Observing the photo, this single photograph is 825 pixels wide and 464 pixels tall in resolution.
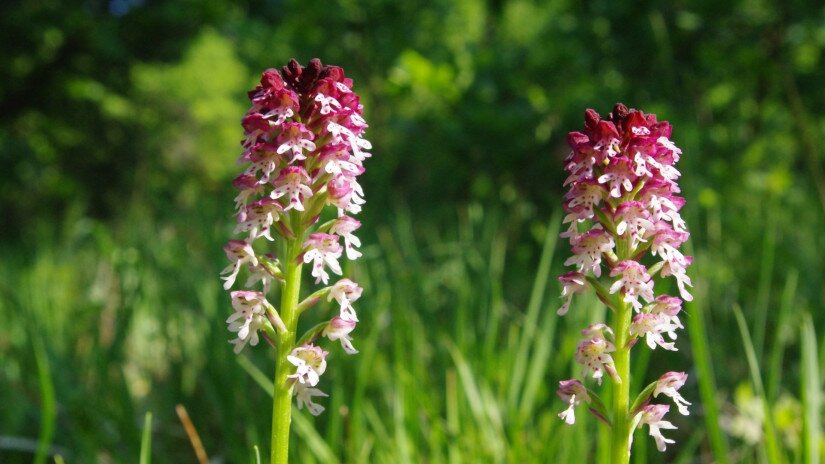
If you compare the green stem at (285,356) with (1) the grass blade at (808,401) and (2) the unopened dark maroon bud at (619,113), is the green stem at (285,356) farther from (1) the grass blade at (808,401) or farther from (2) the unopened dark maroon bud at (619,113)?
(1) the grass blade at (808,401)

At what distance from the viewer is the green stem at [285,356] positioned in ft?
4.30

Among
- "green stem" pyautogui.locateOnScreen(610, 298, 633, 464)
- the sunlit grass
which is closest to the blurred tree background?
the sunlit grass

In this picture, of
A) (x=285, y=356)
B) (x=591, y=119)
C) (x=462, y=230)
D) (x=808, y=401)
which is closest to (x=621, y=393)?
(x=591, y=119)

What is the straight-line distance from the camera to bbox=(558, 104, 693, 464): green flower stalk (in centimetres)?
125

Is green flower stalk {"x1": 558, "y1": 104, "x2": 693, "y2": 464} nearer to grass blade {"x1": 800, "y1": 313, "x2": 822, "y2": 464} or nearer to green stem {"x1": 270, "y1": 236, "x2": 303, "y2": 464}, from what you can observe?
green stem {"x1": 270, "y1": 236, "x2": 303, "y2": 464}

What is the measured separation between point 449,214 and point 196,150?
9.99m

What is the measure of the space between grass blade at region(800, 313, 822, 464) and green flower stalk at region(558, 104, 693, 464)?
775 millimetres

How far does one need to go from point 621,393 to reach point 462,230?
4515 mm

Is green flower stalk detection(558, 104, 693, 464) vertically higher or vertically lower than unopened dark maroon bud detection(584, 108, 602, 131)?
lower

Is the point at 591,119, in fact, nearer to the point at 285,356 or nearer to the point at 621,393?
the point at 621,393

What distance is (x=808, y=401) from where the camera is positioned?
6.49 ft

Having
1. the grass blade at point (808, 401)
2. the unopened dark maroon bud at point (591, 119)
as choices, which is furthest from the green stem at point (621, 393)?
the grass blade at point (808, 401)

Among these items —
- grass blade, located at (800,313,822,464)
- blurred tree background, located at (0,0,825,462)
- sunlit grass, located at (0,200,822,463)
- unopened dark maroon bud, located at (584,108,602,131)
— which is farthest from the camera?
blurred tree background, located at (0,0,825,462)

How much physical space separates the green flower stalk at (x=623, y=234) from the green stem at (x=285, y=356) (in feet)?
1.45
